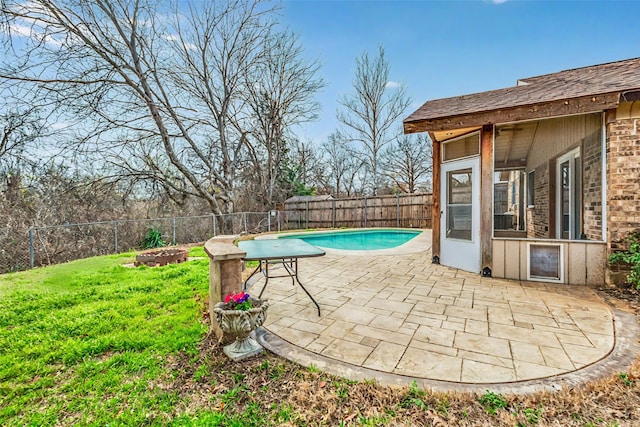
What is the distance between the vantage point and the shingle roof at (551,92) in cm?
338

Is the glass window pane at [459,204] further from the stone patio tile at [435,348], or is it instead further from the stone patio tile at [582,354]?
the stone patio tile at [435,348]

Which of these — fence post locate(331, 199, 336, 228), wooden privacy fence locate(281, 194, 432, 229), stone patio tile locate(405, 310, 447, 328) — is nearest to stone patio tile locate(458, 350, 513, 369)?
stone patio tile locate(405, 310, 447, 328)

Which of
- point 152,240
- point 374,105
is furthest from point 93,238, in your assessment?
point 374,105

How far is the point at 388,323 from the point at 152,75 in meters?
10.8

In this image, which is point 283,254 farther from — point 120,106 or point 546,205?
point 120,106

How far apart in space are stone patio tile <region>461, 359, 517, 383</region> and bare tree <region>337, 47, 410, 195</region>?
14.9m

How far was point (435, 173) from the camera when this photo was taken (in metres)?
5.00

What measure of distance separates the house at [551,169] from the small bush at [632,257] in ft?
0.27

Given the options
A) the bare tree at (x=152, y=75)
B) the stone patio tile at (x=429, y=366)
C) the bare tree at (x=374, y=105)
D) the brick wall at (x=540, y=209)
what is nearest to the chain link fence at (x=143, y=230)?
the bare tree at (x=152, y=75)

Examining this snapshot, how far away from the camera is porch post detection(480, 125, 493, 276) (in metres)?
4.03

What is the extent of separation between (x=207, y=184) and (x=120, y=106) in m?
3.85

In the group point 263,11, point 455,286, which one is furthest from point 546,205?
point 263,11

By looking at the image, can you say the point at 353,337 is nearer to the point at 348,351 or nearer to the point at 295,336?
the point at 348,351

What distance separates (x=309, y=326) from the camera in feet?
8.34
